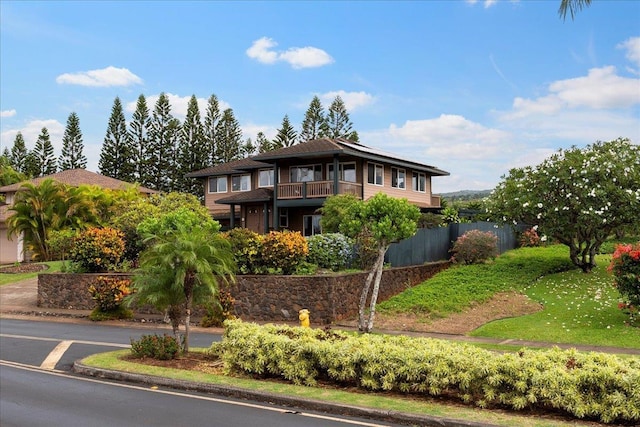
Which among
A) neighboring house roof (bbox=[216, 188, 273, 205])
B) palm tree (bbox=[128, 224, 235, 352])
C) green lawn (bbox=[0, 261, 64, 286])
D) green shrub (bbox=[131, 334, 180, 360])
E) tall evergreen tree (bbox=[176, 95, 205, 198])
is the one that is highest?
tall evergreen tree (bbox=[176, 95, 205, 198])

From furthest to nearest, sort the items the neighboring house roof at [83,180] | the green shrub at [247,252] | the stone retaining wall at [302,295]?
the neighboring house roof at [83,180]
the green shrub at [247,252]
the stone retaining wall at [302,295]

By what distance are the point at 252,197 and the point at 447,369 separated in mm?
29203

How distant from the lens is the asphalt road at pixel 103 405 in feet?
26.4

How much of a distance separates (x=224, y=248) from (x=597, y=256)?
69.2ft

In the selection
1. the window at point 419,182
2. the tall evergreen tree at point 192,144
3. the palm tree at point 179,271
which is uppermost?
the tall evergreen tree at point 192,144

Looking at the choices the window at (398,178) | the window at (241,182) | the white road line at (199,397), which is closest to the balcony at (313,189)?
the window at (398,178)

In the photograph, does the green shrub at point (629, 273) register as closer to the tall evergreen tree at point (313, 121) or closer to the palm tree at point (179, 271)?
the palm tree at point (179, 271)

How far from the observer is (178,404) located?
903 cm

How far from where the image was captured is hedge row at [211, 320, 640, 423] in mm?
7777

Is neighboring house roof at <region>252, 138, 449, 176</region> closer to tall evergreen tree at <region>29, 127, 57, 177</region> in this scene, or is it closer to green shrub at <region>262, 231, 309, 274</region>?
green shrub at <region>262, 231, 309, 274</region>

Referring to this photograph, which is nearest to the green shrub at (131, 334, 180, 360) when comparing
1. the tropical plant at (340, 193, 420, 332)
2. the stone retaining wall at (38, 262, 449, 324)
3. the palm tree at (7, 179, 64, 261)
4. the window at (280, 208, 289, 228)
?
the tropical plant at (340, 193, 420, 332)

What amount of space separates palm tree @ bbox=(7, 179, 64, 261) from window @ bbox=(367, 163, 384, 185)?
19379 millimetres

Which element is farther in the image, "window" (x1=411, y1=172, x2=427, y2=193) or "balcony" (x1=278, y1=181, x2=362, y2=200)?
"window" (x1=411, y1=172, x2=427, y2=193)

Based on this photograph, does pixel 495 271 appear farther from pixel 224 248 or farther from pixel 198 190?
pixel 198 190
